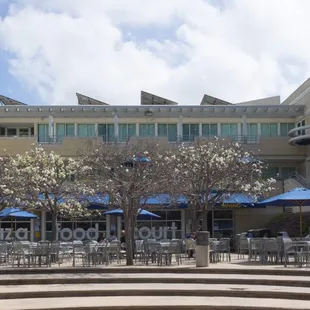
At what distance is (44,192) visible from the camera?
25984 mm

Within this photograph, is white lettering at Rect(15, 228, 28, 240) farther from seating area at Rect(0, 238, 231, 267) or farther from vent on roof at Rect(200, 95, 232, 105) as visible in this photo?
vent on roof at Rect(200, 95, 232, 105)

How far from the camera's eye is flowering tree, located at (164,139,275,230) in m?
25.0

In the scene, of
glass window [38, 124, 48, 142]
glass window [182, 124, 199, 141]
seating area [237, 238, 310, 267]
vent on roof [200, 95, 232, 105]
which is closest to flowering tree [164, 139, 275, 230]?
seating area [237, 238, 310, 267]

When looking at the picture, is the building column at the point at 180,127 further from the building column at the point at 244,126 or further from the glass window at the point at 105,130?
the glass window at the point at 105,130

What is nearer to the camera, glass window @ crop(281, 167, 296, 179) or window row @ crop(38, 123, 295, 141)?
glass window @ crop(281, 167, 296, 179)

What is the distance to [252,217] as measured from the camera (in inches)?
1672

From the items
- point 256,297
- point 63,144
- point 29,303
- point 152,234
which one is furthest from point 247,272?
point 63,144

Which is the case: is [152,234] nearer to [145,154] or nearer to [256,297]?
[145,154]

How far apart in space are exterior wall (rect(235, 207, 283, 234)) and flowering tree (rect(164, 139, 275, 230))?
861cm

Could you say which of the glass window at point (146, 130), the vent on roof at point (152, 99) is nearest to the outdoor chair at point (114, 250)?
the glass window at point (146, 130)

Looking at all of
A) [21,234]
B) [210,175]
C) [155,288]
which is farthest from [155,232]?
[155,288]

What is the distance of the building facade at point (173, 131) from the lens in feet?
138

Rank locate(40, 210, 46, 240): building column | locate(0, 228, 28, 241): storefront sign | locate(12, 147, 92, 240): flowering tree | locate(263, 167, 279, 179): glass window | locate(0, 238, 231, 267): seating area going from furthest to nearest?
locate(263, 167, 279, 179): glass window < locate(40, 210, 46, 240): building column < locate(0, 228, 28, 241): storefront sign < locate(12, 147, 92, 240): flowering tree < locate(0, 238, 231, 267): seating area

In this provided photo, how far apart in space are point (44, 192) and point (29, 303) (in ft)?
41.3
